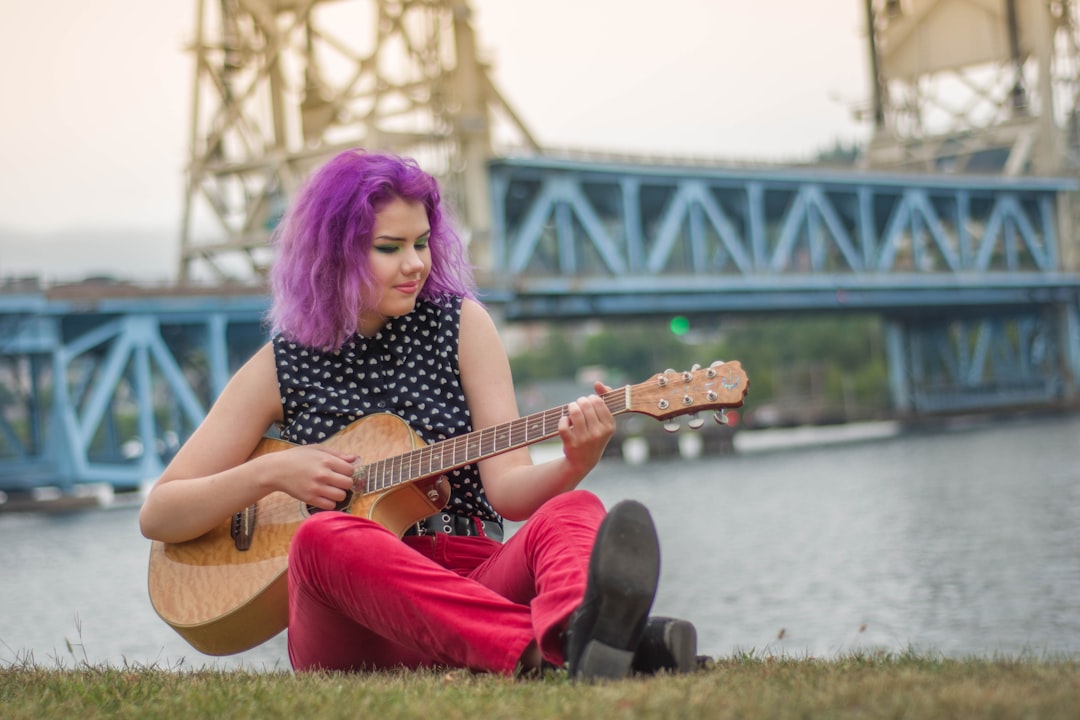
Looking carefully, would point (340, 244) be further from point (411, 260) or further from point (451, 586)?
point (451, 586)

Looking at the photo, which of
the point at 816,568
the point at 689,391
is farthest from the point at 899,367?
the point at 689,391

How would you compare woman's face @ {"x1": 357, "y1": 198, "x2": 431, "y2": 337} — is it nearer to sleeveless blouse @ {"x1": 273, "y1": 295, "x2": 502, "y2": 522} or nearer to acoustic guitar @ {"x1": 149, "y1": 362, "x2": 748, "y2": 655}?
sleeveless blouse @ {"x1": 273, "y1": 295, "x2": 502, "y2": 522}

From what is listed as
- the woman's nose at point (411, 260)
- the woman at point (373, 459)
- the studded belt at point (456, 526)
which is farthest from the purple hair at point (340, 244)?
the studded belt at point (456, 526)

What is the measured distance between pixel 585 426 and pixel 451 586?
576 mm

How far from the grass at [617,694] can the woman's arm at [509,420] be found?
23.0 inches

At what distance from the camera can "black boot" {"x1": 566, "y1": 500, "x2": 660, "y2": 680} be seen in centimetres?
336

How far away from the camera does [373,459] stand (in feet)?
14.3

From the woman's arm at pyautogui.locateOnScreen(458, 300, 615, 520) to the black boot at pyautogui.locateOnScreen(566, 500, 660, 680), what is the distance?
10.6 inches

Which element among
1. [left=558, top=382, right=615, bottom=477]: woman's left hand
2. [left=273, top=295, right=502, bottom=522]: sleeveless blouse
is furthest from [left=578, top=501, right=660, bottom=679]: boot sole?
[left=273, top=295, right=502, bottom=522]: sleeveless blouse

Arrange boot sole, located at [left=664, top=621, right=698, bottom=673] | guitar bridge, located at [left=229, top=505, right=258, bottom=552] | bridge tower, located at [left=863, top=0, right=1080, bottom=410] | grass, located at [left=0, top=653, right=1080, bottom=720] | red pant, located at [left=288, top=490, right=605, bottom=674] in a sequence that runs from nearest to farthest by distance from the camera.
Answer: grass, located at [left=0, top=653, right=1080, bottom=720] < boot sole, located at [left=664, top=621, right=698, bottom=673] < red pant, located at [left=288, top=490, right=605, bottom=674] < guitar bridge, located at [left=229, top=505, right=258, bottom=552] < bridge tower, located at [left=863, top=0, right=1080, bottom=410]

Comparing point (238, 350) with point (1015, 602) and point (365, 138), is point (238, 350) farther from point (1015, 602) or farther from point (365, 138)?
point (1015, 602)

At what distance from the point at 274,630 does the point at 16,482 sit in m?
30.6

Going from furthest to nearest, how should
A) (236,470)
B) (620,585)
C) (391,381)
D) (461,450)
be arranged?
(391,381), (236,470), (461,450), (620,585)

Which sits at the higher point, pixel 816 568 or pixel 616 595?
pixel 616 595
